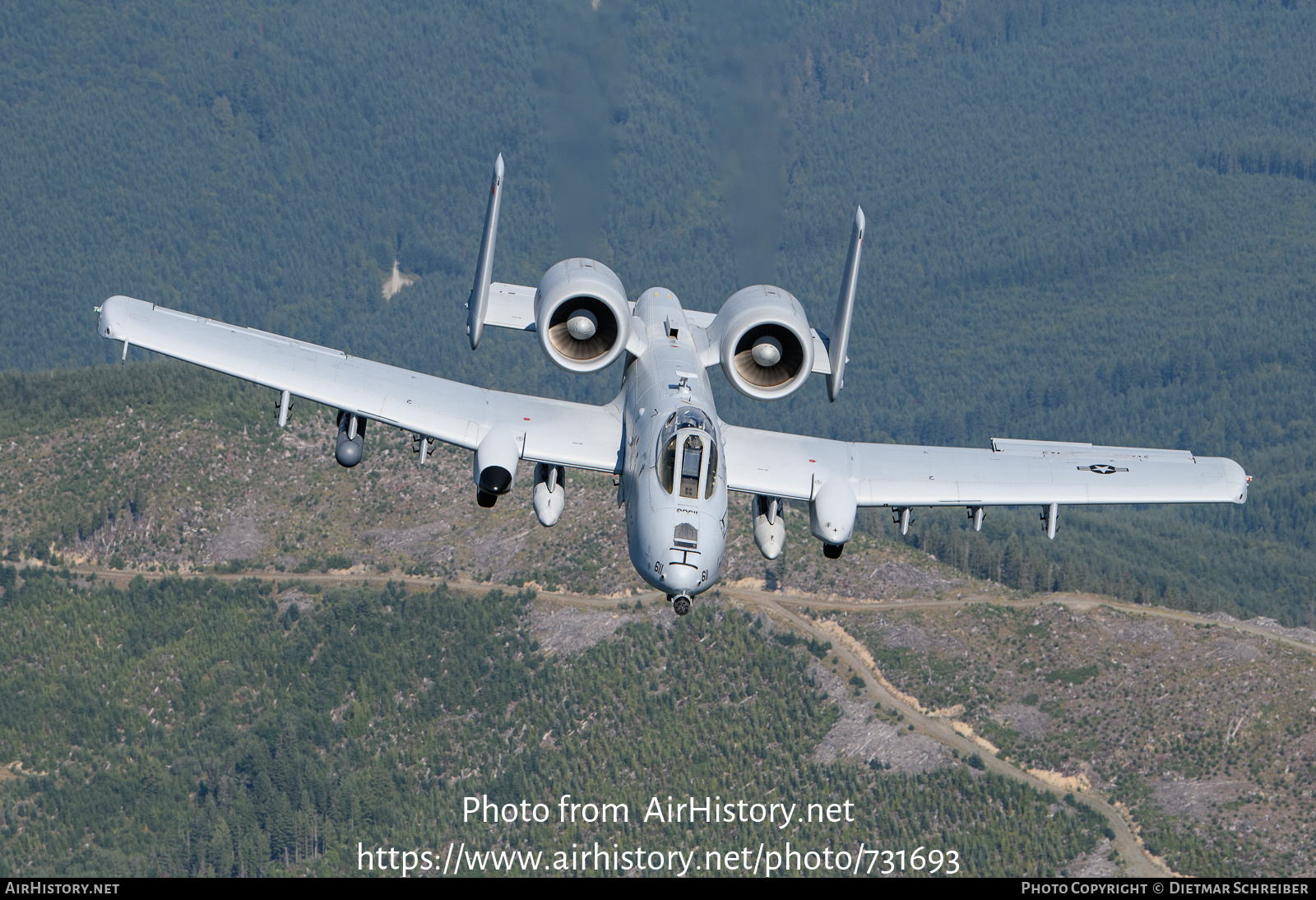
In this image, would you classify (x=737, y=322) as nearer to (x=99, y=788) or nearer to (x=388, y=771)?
(x=388, y=771)

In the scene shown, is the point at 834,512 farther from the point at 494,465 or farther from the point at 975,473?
the point at 494,465

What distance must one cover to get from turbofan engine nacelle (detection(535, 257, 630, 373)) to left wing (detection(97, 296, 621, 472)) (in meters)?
2.88

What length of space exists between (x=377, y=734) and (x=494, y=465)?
171 feet

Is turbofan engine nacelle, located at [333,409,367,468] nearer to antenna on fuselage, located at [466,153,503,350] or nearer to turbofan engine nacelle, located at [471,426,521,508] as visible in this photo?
turbofan engine nacelle, located at [471,426,521,508]

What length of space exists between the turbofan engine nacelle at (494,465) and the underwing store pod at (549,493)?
1472mm

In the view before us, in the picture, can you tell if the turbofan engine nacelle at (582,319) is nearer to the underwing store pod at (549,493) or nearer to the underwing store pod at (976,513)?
the underwing store pod at (549,493)

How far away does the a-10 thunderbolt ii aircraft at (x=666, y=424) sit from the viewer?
212ft

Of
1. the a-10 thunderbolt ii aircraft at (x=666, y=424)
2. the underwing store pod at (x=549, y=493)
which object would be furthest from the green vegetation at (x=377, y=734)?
the underwing store pod at (x=549, y=493)

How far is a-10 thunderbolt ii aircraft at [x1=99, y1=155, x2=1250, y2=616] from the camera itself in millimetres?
64625

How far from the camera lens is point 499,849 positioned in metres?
97.7

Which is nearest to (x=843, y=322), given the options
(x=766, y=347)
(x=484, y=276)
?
(x=766, y=347)

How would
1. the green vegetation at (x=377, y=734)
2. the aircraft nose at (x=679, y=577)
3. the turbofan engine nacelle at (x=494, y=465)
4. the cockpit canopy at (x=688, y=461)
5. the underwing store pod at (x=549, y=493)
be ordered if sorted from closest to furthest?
the aircraft nose at (x=679, y=577) < the cockpit canopy at (x=688, y=461) < the turbofan engine nacelle at (x=494, y=465) < the underwing store pod at (x=549, y=493) < the green vegetation at (x=377, y=734)

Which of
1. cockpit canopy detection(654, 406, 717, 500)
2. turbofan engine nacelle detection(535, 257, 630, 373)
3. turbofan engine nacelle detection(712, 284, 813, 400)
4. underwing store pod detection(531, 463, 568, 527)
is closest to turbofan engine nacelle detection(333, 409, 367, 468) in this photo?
underwing store pod detection(531, 463, 568, 527)

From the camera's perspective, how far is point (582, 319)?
69.5 metres
